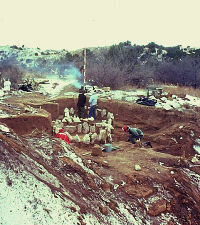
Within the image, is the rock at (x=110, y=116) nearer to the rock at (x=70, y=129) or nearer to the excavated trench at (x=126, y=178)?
the rock at (x=70, y=129)

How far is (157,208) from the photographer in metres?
4.85

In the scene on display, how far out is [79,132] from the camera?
37.8ft

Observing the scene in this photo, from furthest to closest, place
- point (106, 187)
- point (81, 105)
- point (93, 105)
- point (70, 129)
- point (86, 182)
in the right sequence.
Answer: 1. point (81, 105)
2. point (93, 105)
3. point (70, 129)
4. point (106, 187)
5. point (86, 182)

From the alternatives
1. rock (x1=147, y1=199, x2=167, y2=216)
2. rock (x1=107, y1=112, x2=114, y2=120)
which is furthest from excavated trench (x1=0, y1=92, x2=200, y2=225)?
rock (x1=107, y1=112, x2=114, y2=120)

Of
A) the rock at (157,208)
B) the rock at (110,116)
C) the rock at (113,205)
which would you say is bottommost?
the rock at (110,116)

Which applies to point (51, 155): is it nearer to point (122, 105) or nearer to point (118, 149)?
point (118, 149)

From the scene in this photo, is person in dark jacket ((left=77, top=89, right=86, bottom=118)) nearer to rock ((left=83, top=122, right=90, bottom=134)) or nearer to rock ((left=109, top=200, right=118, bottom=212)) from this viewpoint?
rock ((left=83, top=122, right=90, bottom=134))

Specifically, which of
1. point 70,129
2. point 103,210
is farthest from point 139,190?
point 70,129

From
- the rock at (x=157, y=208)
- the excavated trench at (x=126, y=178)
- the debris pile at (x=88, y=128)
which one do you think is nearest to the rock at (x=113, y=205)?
the excavated trench at (x=126, y=178)

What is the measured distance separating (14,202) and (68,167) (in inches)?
63.8

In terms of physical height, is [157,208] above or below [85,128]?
above

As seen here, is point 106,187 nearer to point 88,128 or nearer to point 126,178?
point 126,178

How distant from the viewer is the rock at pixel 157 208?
15.4 ft

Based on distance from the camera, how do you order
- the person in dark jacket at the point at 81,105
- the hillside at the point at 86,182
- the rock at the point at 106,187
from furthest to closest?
the person in dark jacket at the point at 81,105 < the rock at the point at 106,187 < the hillside at the point at 86,182
